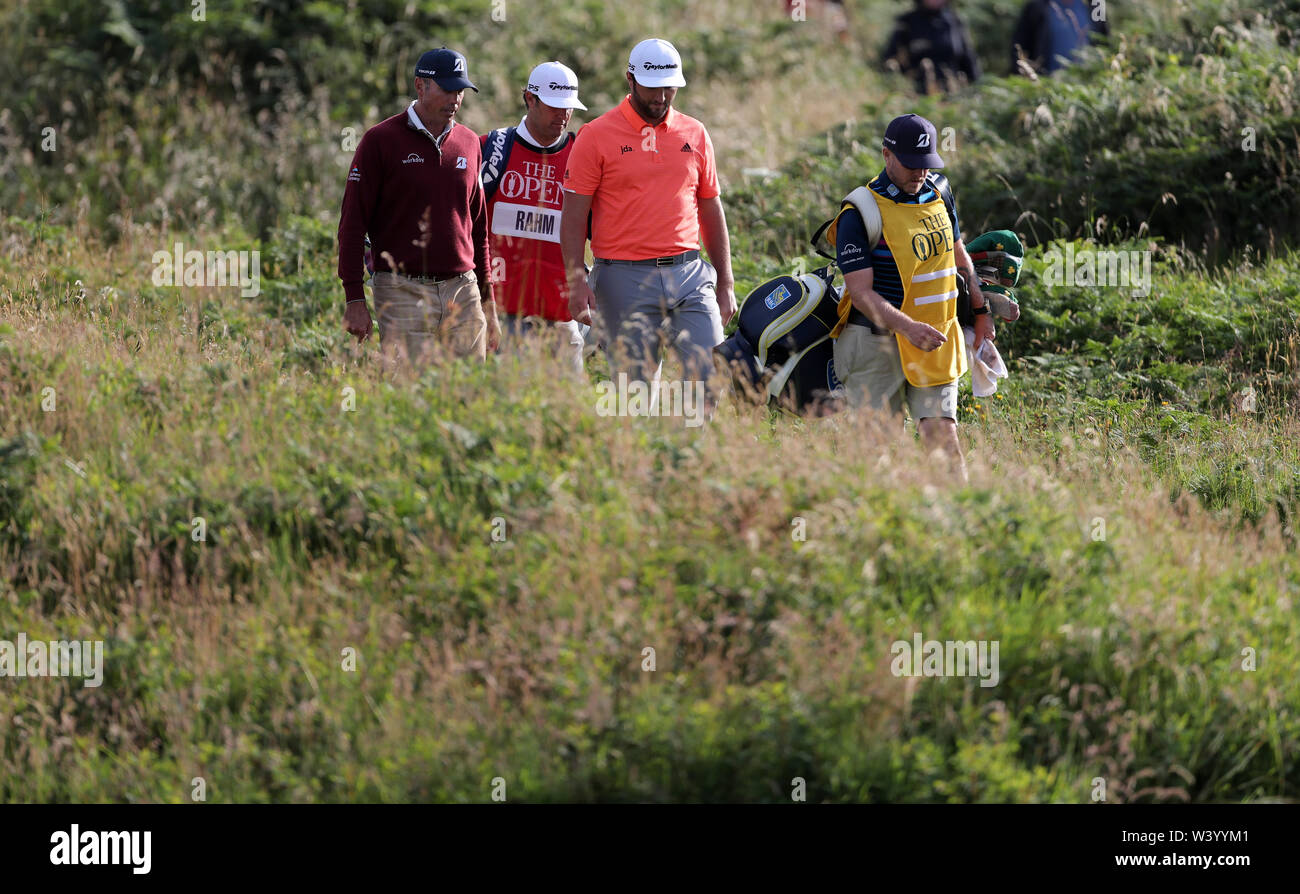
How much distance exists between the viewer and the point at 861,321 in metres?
7.41

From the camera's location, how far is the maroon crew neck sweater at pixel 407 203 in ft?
24.1

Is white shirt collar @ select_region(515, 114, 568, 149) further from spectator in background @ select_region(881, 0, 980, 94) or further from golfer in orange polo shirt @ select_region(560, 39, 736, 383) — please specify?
spectator in background @ select_region(881, 0, 980, 94)

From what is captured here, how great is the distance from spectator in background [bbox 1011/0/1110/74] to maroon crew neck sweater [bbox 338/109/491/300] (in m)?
9.14

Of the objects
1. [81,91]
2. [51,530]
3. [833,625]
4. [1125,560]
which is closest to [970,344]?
[1125,560]

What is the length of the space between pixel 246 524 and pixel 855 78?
12.5m

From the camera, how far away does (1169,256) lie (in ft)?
34.3

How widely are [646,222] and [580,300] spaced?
59 cm

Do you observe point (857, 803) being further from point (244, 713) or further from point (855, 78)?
point (855, 78)

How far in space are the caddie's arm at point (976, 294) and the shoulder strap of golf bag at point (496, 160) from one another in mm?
2638

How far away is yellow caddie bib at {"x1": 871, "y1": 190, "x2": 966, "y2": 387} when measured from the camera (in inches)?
277

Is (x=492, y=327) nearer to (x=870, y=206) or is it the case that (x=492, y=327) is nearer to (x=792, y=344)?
(x=792, y=344)
